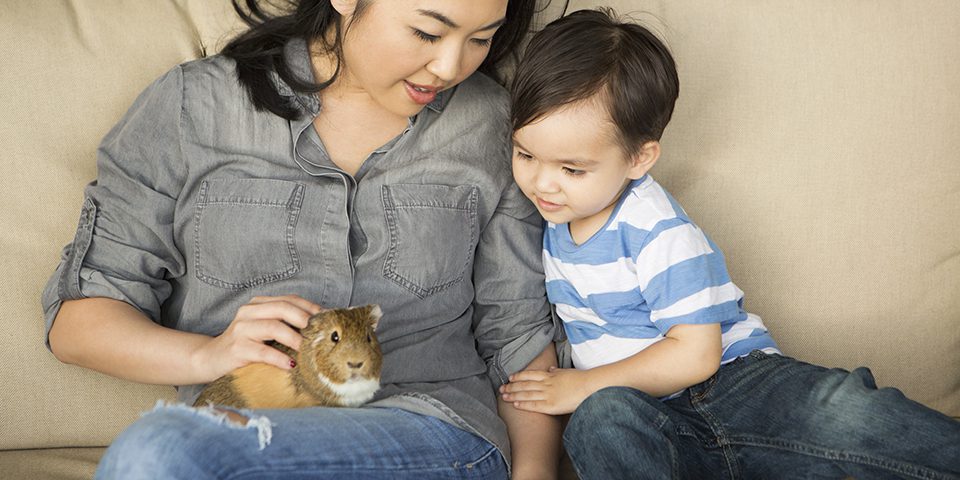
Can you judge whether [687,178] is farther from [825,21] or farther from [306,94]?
[306,94]

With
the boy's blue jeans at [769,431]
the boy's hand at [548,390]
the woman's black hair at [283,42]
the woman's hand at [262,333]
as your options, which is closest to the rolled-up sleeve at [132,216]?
the woman's black hair at [283,42]

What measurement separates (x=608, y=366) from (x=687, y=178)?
47cm

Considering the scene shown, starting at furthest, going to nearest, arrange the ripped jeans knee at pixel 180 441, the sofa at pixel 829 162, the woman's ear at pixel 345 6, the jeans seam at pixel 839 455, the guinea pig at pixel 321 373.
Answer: the sofa at pixel 829 162, the woman's ear at pixel 345 6, the jeans seam at pixel 839 455, the guinea pig at pixel 321 373, the ripped jeans knee at pixel 180 441

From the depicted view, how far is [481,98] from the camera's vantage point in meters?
1.63

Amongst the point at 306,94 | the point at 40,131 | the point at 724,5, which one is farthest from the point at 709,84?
the point at 40,131

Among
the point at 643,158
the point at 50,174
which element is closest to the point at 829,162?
the point at 643,158

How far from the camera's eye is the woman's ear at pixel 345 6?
56.2 inches

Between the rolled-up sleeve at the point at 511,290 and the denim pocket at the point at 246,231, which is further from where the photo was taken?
the rolled-up sleeve at the point at 511,290

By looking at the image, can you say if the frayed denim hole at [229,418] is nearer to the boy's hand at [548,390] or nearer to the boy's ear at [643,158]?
the boy's hand at [548,390]

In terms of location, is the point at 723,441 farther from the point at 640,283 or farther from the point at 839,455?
the point at 640,283

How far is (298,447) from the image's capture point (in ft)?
3.76

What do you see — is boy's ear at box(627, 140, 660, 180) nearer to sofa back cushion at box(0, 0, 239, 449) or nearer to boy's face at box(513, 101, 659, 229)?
boy's face at box(513, 101, 659, 229)

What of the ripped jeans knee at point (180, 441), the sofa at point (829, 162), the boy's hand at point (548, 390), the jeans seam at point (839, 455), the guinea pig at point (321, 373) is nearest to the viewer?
the ripped jeans knee at point (180, 441)

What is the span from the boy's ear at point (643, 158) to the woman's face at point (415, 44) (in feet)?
1.02
